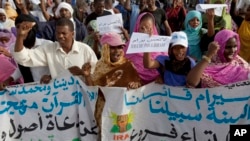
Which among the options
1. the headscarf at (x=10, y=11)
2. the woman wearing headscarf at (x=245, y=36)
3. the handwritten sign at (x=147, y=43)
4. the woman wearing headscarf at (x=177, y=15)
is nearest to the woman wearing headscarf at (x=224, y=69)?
the handwritten sign at (x=147, y=43)

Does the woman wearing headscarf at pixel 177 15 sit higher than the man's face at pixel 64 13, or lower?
lower

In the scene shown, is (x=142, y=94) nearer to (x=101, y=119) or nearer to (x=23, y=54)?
(x=101, y=119)

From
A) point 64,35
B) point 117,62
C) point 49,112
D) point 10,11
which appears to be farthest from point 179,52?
point 10,11

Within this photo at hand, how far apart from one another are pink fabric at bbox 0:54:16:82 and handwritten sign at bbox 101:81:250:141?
979 millimetres

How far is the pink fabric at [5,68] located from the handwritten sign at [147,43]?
127 centimetres

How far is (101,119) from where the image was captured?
390 cm

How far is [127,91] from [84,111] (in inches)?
18.6

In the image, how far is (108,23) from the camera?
15.7ft

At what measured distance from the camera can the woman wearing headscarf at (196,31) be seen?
16.3 ft

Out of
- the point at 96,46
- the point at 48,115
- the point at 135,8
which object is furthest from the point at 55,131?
the point at 135,8

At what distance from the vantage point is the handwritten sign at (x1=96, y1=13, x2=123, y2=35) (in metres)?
4.74

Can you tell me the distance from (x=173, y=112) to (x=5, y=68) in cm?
167

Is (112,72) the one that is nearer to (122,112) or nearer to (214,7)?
(122,112)

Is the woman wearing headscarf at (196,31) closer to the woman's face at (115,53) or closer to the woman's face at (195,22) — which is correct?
the woman's face at (195,22)
